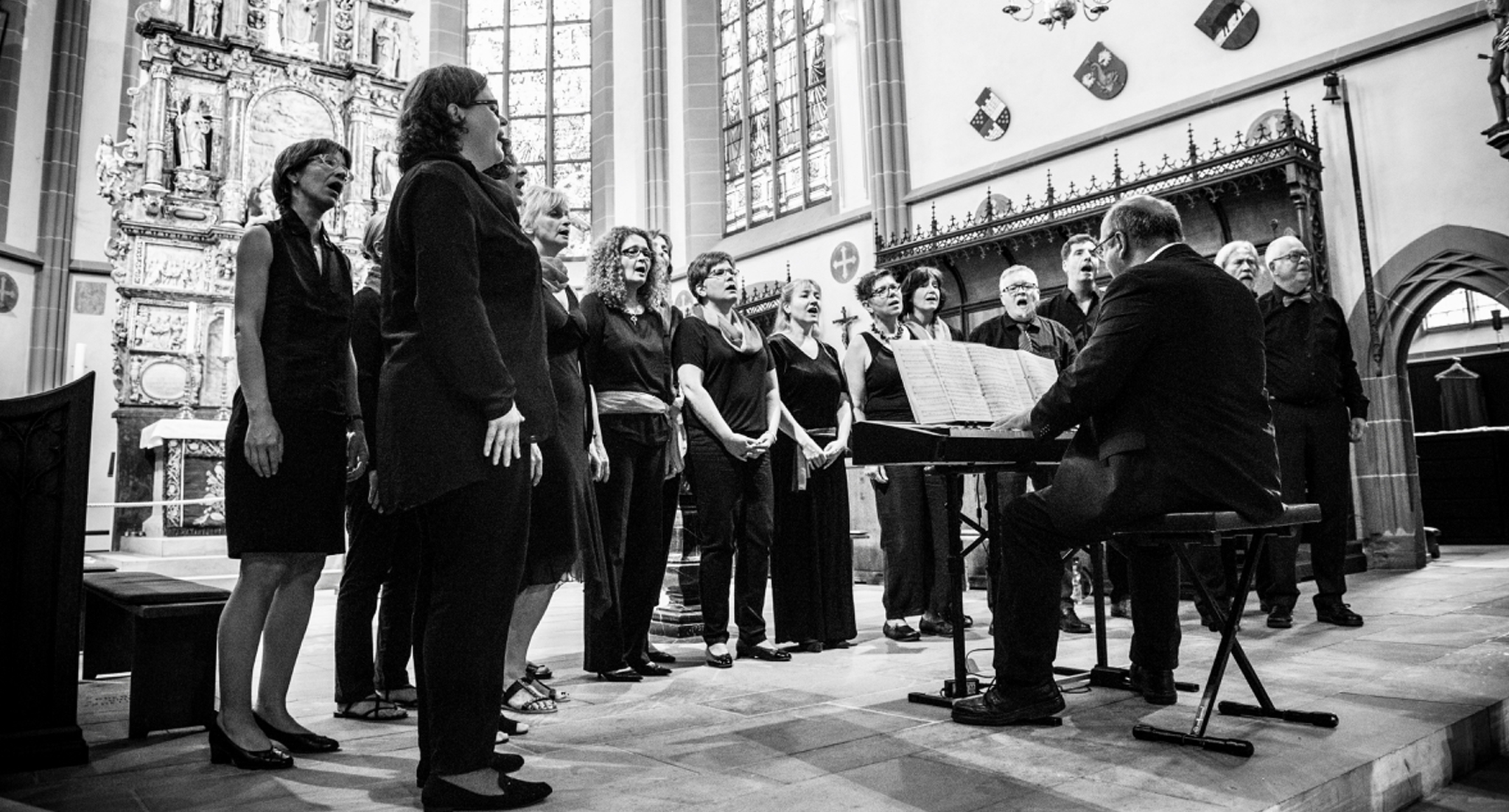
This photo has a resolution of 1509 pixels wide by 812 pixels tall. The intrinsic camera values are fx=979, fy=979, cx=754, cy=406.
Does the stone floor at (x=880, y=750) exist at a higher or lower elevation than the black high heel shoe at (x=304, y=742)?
lower

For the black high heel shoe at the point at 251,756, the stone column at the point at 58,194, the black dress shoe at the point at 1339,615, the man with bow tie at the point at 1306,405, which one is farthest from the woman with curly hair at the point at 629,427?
the stone column at the point at 58,194

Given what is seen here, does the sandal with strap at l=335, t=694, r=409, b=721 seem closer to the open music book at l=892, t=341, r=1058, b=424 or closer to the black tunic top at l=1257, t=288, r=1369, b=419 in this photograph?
the open music book at l=892, t=341, r=1058, b=424

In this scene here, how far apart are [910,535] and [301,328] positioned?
2.62m

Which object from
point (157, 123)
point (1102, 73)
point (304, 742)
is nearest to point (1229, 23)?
point (1102, 73)

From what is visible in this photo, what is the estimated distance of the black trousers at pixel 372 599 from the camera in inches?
114

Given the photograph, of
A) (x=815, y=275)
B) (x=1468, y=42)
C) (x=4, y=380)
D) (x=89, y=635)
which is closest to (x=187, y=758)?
(x=89, y=635)

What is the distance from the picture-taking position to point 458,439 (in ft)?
6.06

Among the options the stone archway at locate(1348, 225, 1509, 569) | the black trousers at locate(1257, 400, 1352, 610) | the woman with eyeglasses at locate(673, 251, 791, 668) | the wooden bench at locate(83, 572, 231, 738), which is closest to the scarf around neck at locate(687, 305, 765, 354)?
the woman with eyeglasses at locate(673, 251, 791, 668)

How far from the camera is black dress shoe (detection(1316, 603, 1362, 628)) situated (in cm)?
418

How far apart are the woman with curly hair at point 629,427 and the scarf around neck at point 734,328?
35cm

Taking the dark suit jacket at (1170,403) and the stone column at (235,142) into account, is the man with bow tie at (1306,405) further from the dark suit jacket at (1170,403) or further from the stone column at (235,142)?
the stone column at (235,142)

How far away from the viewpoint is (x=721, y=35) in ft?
49.0

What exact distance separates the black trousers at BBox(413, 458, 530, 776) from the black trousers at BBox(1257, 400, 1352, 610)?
3.70 m

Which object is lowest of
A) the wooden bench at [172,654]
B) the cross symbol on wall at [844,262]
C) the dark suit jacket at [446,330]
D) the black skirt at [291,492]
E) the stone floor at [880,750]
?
the stone floor at [880,750]
